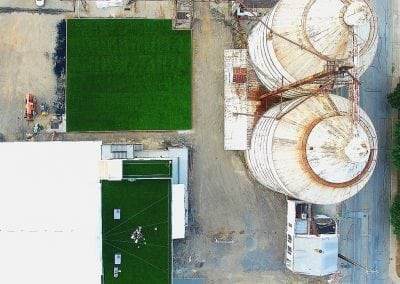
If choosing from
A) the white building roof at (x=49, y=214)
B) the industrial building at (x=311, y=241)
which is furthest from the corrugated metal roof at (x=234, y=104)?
the white building roof at (x=49, y=214)

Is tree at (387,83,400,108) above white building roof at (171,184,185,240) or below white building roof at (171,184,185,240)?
above

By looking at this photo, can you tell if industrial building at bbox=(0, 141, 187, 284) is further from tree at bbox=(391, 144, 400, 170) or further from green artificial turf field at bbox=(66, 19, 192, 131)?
tree at bbox=(391, 144, 400, 170)

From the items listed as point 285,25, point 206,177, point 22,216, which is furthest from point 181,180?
point 285,25

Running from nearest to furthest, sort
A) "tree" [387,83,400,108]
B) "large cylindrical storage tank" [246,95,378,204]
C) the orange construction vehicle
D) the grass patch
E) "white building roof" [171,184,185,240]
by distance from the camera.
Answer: "large cylindrical storage tank" [246,95,378,204] < the grass patch < "white building roof" [171,184,185,240] < the orange construction vehicle < "tree" [387,83,400,108]

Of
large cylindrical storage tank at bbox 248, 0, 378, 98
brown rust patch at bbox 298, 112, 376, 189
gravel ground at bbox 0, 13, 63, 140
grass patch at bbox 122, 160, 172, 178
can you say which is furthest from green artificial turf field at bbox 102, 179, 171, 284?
large cylindrical storage tank at bbox 248, 0, 378, 98

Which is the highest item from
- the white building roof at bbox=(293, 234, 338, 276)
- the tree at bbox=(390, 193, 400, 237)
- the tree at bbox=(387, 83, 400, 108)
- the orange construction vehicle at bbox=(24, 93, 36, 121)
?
the tree at bbox=(387, 83, 400, 108)

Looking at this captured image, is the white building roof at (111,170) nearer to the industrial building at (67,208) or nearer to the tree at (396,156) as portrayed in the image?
the industrial building at (67,208)

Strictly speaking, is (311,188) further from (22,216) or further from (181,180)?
(22,216)

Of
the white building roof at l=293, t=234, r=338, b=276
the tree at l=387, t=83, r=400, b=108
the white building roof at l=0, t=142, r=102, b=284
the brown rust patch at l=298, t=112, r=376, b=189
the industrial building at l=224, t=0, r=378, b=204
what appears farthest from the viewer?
the tree at l=387, t=83, r=400, b=108
